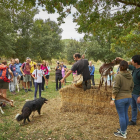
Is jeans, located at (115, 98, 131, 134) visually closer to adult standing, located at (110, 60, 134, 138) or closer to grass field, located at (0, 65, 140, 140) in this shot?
adult standing, located at (110, 60, 134, 138)

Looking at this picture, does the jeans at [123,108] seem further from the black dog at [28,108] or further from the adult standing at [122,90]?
the black dog at [28,108]

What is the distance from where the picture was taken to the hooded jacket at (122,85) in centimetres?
343

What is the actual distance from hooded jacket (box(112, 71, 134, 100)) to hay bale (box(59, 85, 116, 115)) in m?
1.63

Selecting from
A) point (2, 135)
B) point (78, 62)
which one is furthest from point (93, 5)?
point (2, 135)

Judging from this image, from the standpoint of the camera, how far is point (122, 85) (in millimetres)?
3447

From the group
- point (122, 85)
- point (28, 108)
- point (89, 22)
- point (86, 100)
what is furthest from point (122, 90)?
point (89, 22)

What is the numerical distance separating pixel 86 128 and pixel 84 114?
1.02 meters

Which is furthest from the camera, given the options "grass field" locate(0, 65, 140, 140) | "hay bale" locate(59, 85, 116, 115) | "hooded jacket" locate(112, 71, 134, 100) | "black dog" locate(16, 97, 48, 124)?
"hay bale" locate(59, 85, 116, 115)

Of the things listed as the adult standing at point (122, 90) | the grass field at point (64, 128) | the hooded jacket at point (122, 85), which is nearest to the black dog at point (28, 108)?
the grass field at point (64, 128)

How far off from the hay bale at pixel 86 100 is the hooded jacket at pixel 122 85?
1631mm

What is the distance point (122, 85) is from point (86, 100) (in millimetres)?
2191

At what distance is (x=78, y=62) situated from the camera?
16.9ft

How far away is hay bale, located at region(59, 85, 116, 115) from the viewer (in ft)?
17.0

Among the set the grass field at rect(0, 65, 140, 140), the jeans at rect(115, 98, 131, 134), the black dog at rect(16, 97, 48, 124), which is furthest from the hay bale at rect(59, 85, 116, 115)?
the jeans at rect(115, 98, 131, 134)
